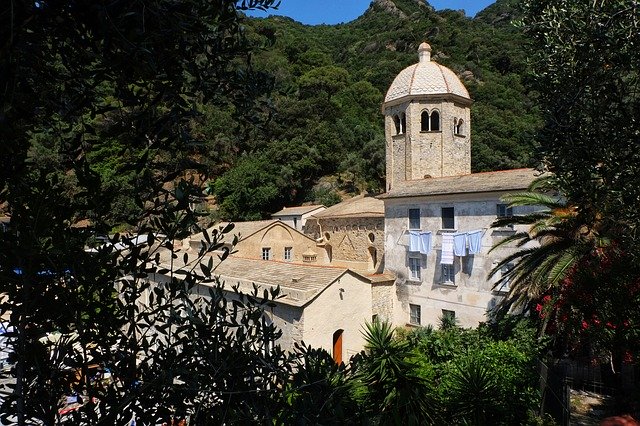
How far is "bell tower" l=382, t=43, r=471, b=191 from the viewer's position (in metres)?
25.5

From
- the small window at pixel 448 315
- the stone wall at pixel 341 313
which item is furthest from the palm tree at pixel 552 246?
the small window at pixel 448 315

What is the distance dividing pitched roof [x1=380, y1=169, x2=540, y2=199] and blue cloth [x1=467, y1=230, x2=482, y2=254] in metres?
1.84

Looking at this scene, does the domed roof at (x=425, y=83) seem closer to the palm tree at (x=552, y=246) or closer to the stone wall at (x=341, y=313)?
the stone wall at (x=341, y=313)

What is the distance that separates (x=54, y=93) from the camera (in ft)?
8.05

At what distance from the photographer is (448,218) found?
19.9 meters

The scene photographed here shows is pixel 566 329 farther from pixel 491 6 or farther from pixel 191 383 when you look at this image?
pixel 491 6

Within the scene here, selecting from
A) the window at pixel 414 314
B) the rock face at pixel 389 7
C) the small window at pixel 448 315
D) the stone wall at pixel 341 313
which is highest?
the rock face at pixel 389 7

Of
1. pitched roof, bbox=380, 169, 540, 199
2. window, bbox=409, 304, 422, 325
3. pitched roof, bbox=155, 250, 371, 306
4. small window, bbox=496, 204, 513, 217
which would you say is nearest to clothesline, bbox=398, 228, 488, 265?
small window, bbox=496, 204, 513, 217

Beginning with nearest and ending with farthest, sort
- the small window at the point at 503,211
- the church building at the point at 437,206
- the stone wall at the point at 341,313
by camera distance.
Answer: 1. the stone wall at the point at 341,313
2. the small window at the point at 503,211
3. the church building at the point at 437,206

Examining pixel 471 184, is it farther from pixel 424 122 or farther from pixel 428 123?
pixel 424 122

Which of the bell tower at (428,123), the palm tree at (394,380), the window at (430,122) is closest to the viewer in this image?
the palm tree at (394,380)

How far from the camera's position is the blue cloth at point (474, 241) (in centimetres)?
1853

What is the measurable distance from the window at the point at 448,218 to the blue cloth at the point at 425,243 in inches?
35.5

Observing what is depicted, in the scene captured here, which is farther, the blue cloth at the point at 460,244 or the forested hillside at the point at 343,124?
the forested hillside at the point at 343,124
